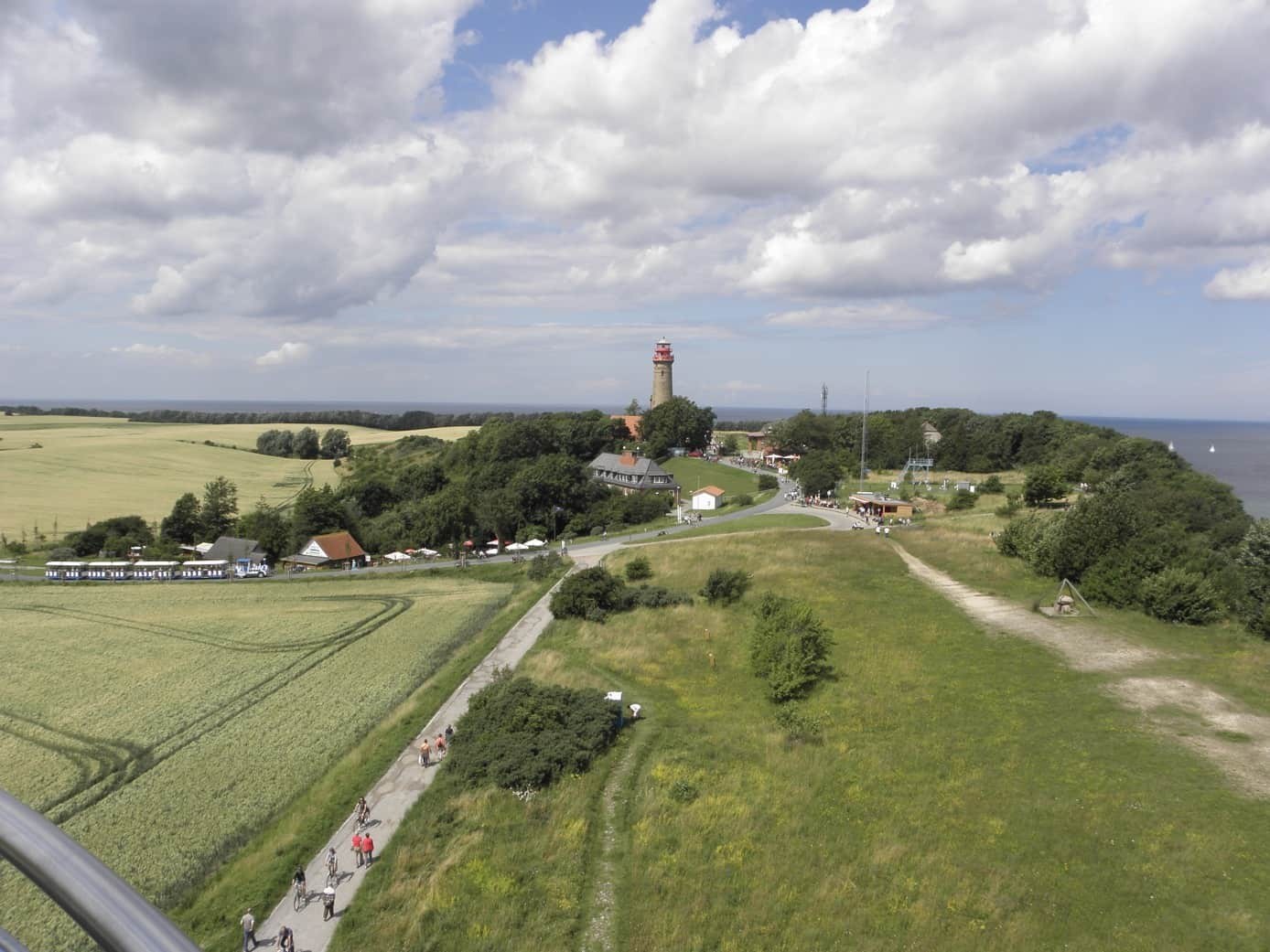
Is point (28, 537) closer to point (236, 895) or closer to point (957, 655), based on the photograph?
point (236, 895)

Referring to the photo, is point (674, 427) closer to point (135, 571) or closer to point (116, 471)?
point (135, 571)

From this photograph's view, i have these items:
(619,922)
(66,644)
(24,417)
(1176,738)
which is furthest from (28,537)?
(24,417)

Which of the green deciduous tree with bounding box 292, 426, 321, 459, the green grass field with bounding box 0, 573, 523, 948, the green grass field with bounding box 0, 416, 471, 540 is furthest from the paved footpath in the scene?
the green deciduous tree with bounding box 292, 426, 321, 459

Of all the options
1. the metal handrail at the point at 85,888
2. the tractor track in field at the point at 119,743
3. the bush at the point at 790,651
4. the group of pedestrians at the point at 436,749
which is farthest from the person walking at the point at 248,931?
the bush at the point at 790,651

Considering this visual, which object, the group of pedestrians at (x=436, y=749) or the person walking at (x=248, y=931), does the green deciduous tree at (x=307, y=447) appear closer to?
the group of pedestrians at (x=436, y=749)

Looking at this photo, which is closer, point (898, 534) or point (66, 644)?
point (66, 644)

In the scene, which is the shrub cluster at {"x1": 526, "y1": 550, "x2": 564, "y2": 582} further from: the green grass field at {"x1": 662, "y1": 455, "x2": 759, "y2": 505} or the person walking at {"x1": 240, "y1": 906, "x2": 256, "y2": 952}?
the person walking at {"x1": 240, "y1": 906, "x2": 256, "y2": 952}
